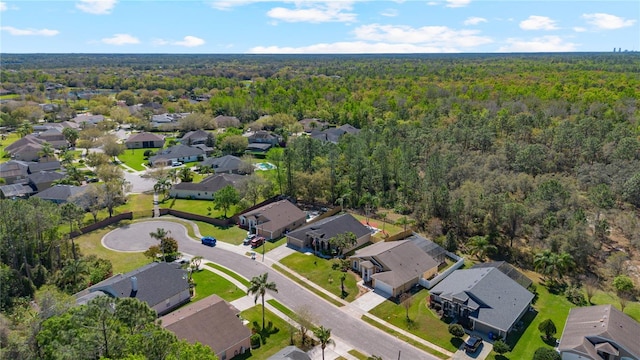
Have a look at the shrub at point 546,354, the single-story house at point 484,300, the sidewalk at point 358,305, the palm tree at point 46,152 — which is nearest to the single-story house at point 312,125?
the palm tree at point 46,152

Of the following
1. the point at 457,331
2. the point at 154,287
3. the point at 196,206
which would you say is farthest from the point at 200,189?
the point at 457,331

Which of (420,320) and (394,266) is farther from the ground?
(394,266)

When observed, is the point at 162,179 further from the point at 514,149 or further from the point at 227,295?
the point at 514,149

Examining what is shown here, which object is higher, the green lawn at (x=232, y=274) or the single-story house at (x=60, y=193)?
the single-story house at (x=60, y=193)

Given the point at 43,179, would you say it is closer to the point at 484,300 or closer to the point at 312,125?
the point at 312,125

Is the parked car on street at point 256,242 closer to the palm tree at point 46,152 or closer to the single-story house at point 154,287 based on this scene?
the single-story house at point 154,287

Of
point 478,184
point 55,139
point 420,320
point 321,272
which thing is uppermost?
point 478,184

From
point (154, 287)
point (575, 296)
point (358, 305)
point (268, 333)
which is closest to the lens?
point (268, 333)
